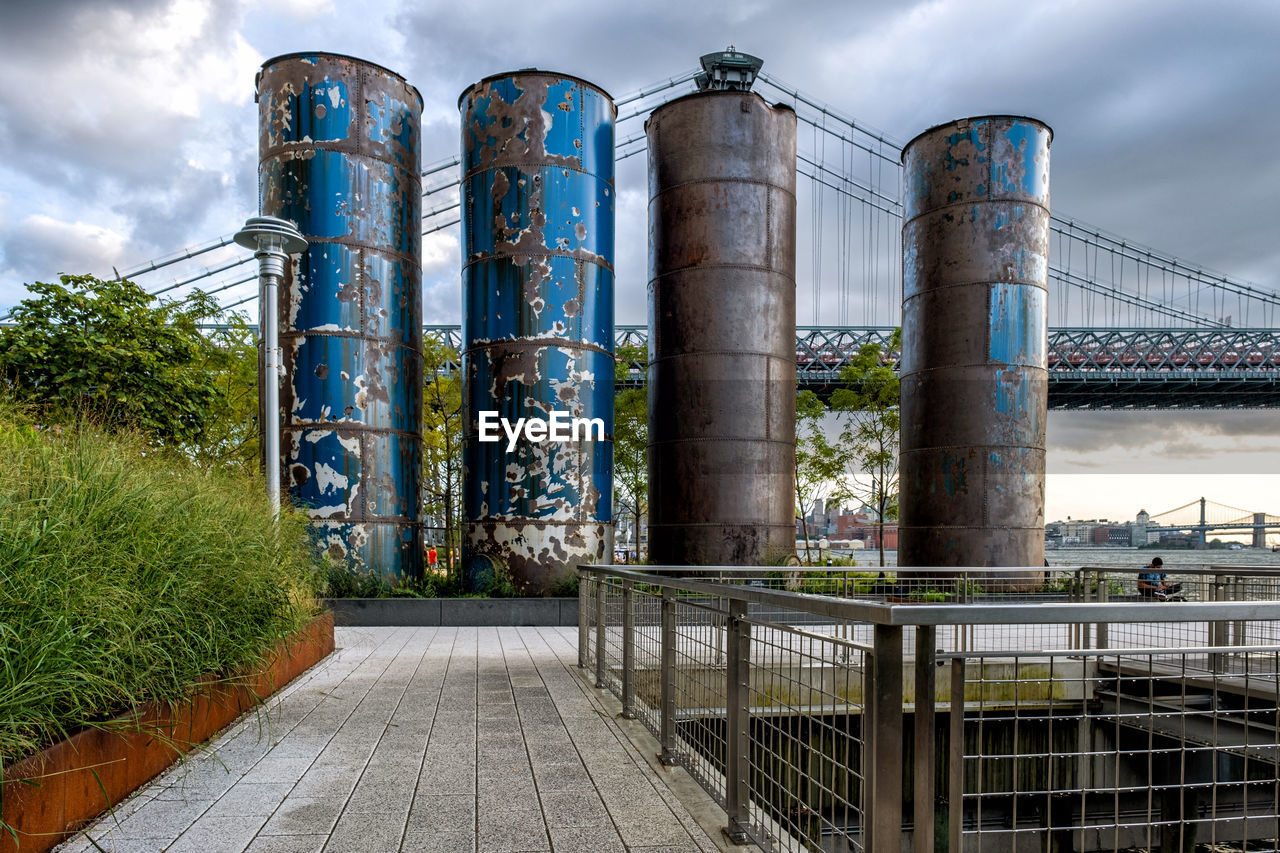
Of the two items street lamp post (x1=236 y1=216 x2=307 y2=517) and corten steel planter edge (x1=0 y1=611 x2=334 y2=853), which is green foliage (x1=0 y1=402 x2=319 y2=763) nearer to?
corten steel planter edge (x1=0 y1=611 x2=334 y2=853)

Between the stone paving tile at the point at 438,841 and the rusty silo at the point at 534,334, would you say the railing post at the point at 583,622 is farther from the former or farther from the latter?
the rusty silo at the point at 534,334

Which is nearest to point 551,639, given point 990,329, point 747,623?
point 747,623

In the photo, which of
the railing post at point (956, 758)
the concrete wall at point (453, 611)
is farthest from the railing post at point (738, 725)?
the concrete wall at point (453, 611)

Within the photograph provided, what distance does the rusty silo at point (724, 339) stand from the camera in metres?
15.3

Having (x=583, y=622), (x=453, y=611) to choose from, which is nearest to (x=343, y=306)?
(x=453, y=611)

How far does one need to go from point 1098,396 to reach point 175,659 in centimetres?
6057

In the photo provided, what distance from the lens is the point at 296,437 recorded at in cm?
1312

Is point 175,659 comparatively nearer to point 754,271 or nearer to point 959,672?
point 959,672

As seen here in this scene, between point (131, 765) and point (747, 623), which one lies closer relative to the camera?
point (747, 623)

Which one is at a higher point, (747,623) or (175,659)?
(747,623)

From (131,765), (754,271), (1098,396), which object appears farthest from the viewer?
(1098,396)

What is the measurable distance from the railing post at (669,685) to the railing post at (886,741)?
240cm

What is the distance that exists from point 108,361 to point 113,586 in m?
10.8

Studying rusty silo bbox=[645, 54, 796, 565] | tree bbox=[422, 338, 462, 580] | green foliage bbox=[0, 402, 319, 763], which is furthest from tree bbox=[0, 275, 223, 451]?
tree bbox=[422, 338, 462, 580]
